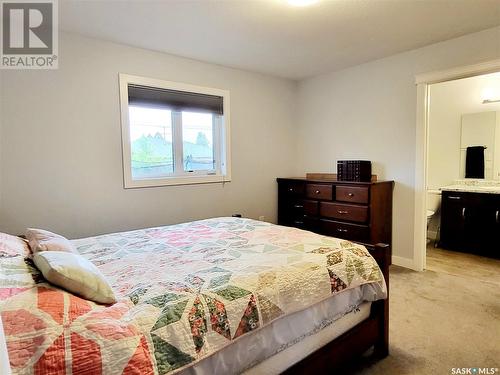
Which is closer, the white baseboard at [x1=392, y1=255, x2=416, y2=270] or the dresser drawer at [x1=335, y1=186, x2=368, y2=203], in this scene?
the dresser drawer at [x1=335, y1=186, x2=368, y2=203]

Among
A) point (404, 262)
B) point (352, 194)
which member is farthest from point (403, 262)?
point (352, 194)

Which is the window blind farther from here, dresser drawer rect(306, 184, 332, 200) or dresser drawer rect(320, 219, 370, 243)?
dresser drawer rect(320, 219, 370, 243)

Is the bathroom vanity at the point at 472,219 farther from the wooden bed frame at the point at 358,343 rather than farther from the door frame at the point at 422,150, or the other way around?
the wooden bed frame at the point at 358,343

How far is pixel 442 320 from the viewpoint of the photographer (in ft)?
7.50

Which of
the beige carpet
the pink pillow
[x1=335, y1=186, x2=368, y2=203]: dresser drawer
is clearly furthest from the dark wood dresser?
the pink pillow

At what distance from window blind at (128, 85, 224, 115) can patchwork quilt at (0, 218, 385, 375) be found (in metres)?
1.62

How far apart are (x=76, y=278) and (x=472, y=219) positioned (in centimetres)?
434

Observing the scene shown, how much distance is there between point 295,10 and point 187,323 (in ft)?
7.60

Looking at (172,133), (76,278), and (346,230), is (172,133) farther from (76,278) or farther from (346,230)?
(76,278)

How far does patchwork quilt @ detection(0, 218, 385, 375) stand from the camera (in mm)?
885

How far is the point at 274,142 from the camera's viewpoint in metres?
4.29

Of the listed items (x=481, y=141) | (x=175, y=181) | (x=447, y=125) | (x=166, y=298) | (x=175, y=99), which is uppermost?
(x=175, y=99)

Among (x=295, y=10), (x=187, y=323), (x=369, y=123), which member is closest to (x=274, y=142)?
(x=369, y=123)

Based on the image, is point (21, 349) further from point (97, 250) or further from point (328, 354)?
point (328, 354)
